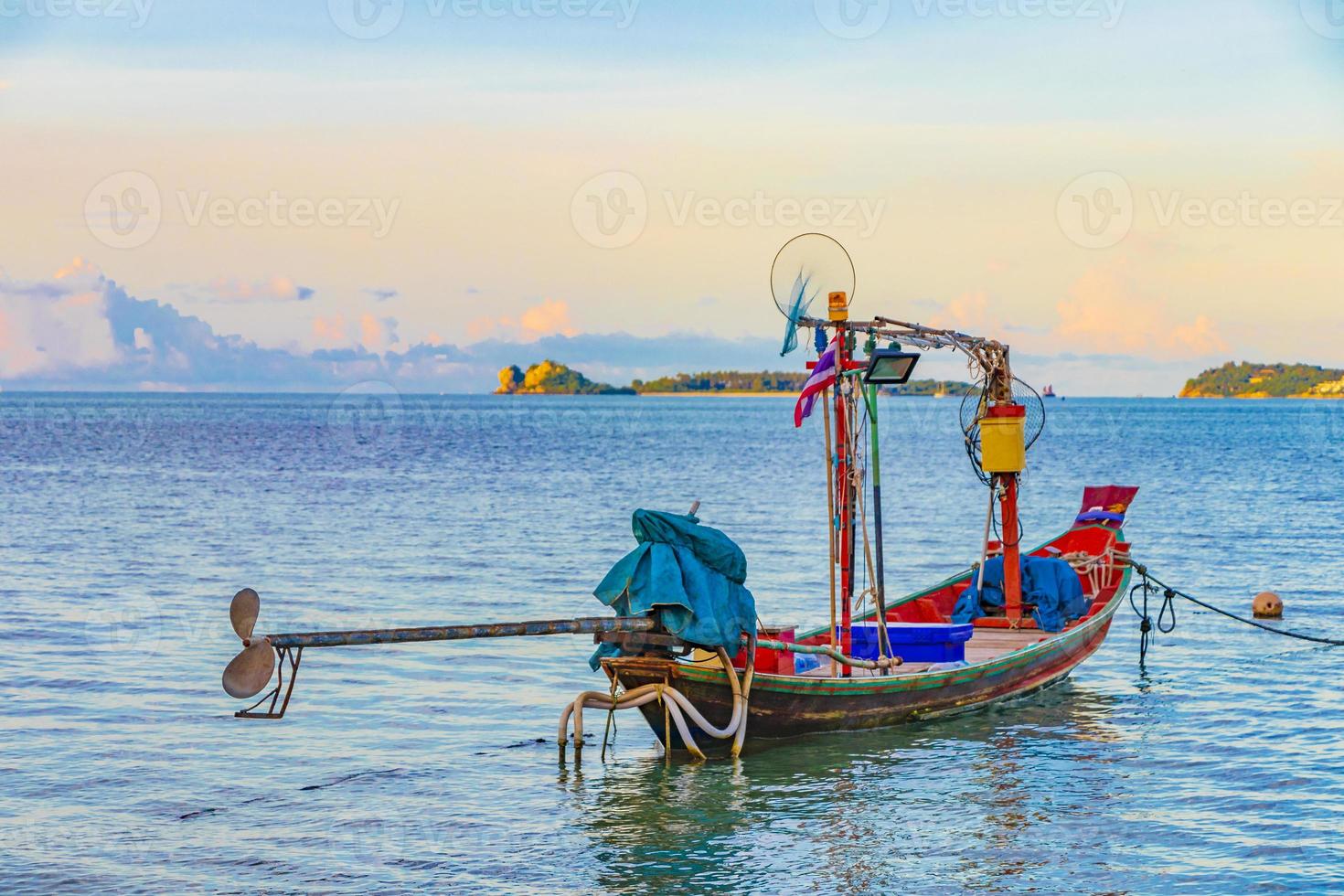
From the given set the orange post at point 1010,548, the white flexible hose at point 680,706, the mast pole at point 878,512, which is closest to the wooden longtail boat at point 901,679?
the white flexible hose at point 680,706

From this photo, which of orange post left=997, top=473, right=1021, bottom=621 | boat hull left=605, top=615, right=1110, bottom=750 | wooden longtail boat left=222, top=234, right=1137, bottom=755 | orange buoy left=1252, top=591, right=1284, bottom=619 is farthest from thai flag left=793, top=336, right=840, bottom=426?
orange buoy left=1252, top=591, right=1284, bottom=619

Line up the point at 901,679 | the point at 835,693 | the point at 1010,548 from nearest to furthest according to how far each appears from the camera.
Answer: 1. the point at 835,693
2. the point at 901,679
3. the point at 1010,548

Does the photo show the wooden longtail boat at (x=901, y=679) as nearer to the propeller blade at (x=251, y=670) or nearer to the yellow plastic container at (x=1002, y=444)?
the yellow plastic container at (x=1002, y=444)

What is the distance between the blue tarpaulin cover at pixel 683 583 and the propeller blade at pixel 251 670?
13.8 ft

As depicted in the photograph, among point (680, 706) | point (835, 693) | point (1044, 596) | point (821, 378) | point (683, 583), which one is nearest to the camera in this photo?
point (683, 583)

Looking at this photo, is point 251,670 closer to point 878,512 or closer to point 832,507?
point 832,507

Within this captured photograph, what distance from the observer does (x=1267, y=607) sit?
101ft

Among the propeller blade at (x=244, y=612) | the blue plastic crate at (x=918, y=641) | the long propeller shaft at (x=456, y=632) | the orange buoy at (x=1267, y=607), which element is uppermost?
the propeller blade at (x=244, y=612)

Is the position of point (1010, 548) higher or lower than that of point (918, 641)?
higher

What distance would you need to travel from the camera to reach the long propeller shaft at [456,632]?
1488cm

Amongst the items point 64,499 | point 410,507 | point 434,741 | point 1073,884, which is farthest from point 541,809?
point 64,499

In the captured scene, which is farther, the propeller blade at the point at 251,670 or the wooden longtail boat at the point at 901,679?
the wooden longtail boat at the point at 901,679

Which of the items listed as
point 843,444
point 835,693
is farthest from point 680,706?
point 843,444

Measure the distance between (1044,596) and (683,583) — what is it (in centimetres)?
942
